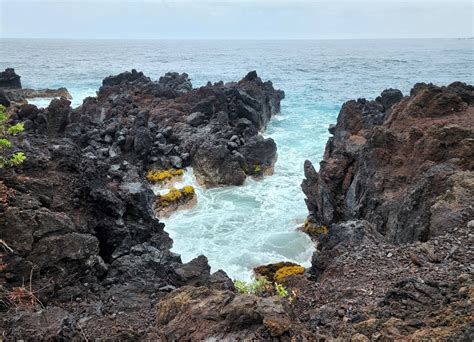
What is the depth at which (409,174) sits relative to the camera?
1645 centimetres

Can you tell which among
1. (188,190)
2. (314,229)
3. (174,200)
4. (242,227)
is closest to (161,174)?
(188,190)

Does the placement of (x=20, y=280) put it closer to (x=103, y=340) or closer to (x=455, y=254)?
(x=103, y=340)

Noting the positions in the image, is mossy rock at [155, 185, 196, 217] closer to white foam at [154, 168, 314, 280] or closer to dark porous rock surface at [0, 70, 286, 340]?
white foam at [154, 168, 314, 280]

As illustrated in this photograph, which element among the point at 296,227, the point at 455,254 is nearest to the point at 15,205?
the point at 455,254

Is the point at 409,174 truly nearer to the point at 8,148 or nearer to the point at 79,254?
the point at 79,254

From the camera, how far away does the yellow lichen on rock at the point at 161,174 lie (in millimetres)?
27203

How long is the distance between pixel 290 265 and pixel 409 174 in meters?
5.99

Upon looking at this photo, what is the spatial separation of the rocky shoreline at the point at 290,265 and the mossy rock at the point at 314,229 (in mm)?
75

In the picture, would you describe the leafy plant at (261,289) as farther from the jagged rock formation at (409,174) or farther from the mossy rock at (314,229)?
the mossy rock at (314,229)

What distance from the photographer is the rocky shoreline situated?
6.46 metres

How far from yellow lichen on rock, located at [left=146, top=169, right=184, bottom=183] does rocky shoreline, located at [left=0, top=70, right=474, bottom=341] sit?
319 centimetres

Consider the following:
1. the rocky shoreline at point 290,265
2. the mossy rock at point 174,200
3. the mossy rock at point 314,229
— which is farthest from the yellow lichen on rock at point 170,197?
the mossy rock at point 314,229

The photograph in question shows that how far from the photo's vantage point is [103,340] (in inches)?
255

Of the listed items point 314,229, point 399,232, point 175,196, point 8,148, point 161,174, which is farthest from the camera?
point 161,174
